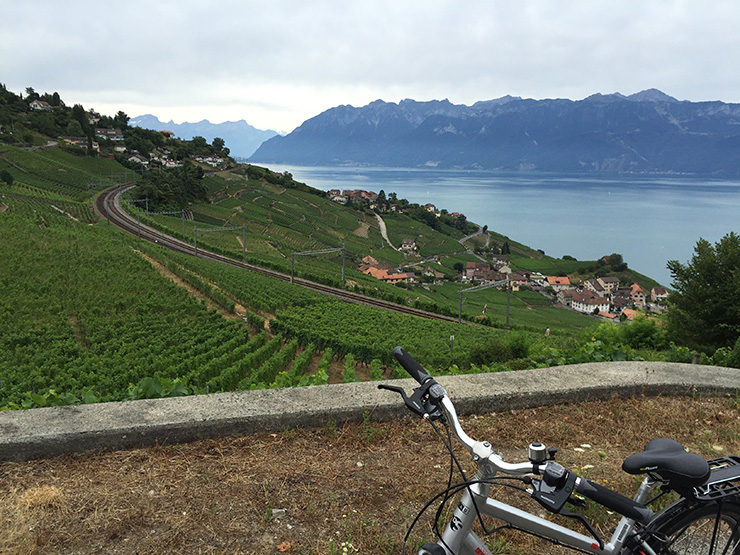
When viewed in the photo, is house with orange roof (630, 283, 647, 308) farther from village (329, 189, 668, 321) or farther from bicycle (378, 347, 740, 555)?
bicycle (378, 347, 740, 555)

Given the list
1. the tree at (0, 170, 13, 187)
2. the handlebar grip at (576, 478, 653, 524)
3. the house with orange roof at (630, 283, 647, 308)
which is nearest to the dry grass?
the handlebar grip at (576, 478, 653, 524)

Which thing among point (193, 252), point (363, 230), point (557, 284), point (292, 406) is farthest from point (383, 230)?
point (292, 406)

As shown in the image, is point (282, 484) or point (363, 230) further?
point (363, 230)

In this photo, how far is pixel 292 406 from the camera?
4.04 metres

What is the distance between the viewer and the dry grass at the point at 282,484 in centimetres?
280

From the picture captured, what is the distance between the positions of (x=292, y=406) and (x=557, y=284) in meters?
97.0

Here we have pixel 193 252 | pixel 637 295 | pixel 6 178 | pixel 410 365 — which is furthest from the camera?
pixel 637 295

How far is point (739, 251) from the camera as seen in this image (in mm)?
14766

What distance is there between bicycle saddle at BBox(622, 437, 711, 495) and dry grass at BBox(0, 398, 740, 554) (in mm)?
1296

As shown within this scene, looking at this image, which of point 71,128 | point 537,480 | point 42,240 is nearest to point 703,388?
point 537,480

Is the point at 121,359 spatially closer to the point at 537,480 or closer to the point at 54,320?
the point at 54,320

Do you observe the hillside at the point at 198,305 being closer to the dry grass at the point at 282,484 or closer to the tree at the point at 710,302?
the tree at the point at 710,302

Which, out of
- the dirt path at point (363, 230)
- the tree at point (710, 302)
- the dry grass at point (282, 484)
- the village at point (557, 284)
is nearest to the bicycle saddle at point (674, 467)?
the dry grass at point (282, 484)

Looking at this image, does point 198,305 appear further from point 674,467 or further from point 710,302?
point 674,467
